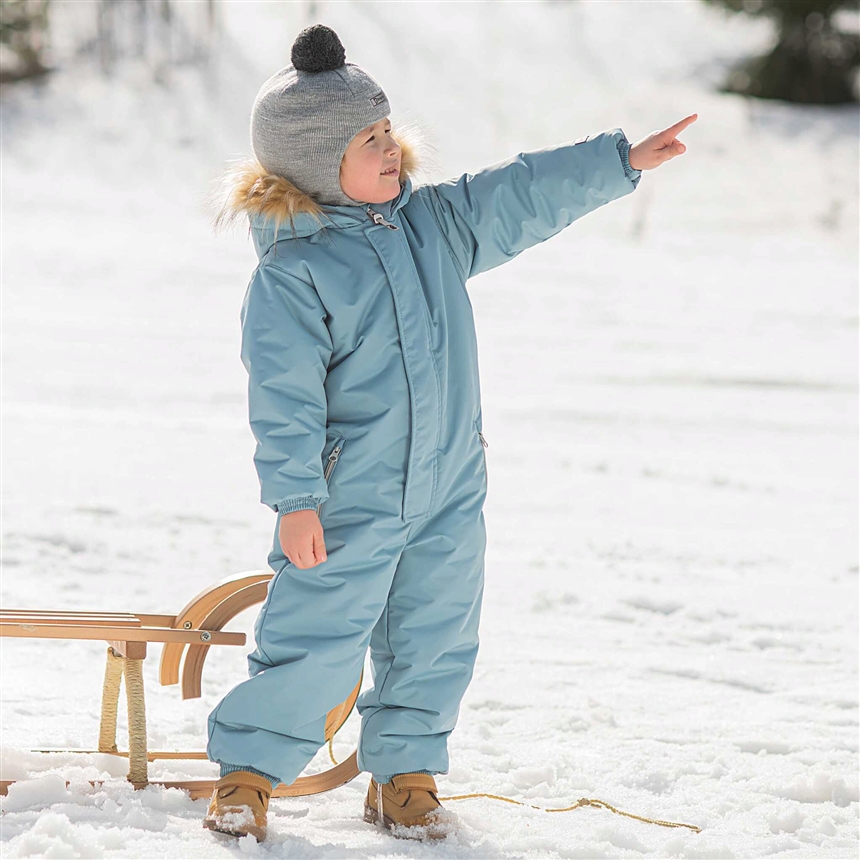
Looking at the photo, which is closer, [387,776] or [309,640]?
[309,640]

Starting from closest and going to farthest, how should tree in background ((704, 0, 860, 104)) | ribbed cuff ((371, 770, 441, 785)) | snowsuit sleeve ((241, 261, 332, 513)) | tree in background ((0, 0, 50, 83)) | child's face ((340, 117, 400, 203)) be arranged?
1. snowsuit sleeve ((241, 261, 332, 513))
2. child's face ((340, 117, 400, 203))
3. ribbed cuff ((371, 770, 441, 785))
4. tree in background ((0, 0, 50, 83))
5. tree in background ((704, 0, 860, 104))

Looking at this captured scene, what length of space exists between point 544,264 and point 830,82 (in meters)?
9.59

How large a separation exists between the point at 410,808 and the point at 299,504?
0.66 metres

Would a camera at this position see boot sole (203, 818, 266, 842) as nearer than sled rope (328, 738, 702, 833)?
Yes

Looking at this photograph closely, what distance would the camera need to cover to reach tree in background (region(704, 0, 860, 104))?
17.3m

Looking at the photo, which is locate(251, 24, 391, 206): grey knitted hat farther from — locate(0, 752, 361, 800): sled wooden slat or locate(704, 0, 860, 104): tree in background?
locate(704, 0, 860, 104): tree in background

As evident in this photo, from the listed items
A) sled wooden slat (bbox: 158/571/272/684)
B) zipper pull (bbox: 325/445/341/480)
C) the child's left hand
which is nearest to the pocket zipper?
zipper pull (bbox: 325/445/341/480)

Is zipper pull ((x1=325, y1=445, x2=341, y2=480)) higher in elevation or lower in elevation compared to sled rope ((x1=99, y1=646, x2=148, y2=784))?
higher

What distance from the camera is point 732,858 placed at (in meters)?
2.16

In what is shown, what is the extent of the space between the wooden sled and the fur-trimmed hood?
0.72m

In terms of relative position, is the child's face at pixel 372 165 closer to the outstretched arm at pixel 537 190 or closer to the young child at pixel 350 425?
the young child at pixel 350 425

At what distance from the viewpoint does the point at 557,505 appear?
4.84m

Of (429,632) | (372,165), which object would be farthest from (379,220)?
(429,632)

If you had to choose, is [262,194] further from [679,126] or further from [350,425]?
[679,126]
